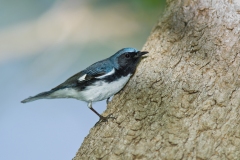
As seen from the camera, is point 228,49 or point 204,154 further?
point 228,49

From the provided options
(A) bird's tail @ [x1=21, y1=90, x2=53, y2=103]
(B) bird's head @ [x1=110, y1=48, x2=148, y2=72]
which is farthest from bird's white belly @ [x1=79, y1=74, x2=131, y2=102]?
(A) bird's tail @ [x1=21, y1=90, x2=53, y2=103]

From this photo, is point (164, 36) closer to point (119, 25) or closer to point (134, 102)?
point (134, 102)

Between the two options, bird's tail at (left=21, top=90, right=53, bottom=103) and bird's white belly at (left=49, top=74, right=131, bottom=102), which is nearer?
bird's white belly at (left=49, top=74, right=131, bottom=102)

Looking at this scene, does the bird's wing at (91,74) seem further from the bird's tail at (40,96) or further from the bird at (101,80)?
the bird's tail at (40,96)

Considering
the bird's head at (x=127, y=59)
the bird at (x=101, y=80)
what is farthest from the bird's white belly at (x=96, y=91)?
the bird's head at (x=127, y=59)

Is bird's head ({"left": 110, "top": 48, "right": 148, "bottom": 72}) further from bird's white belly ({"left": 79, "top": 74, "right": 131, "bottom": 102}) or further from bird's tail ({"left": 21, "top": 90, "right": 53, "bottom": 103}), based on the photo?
bird's tail ({"left": 21, "top": 90, "right": 53, "bottom": 103})

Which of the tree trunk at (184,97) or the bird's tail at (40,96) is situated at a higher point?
the bird's tail at (40,96)

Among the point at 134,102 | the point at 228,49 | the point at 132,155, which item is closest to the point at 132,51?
the point at 134,102

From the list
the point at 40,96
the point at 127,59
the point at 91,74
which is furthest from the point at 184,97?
the point at 40,96

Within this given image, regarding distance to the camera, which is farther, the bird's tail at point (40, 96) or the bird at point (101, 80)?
the bird's tail at point (40, 96)
